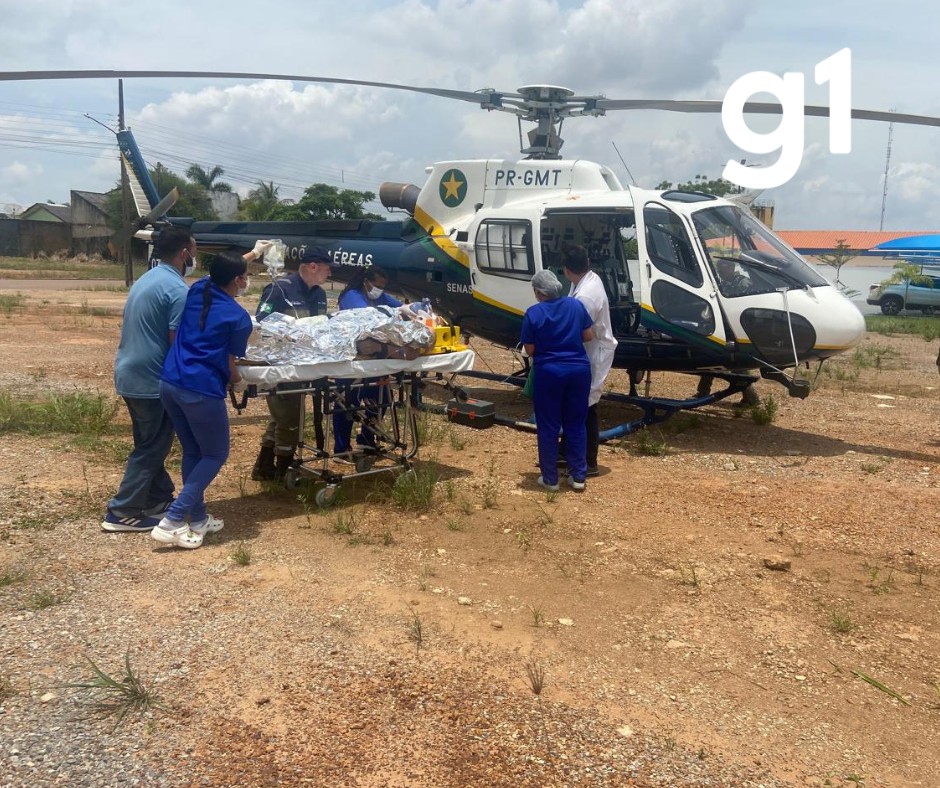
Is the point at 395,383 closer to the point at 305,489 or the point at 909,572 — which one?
the point at 305,489

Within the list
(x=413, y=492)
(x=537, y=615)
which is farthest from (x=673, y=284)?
(x=537, y=615)

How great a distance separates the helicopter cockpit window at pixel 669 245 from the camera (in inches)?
Answer: 308

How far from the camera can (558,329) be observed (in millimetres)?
6336

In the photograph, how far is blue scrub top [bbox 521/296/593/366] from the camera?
20.8 ft

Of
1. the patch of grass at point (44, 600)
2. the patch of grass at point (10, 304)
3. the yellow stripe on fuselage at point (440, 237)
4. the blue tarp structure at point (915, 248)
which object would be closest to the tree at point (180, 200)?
the patch of grass at point (10, 304)

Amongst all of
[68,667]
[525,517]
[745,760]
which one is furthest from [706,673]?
[68,667]

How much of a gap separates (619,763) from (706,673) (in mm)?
853

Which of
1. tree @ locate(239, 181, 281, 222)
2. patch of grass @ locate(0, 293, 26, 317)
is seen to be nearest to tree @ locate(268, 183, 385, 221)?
tree @ locate(239, 181, 281, 222)

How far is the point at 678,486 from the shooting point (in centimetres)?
670

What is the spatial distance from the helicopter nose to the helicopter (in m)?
0.01

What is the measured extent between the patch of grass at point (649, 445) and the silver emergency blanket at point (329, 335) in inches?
110

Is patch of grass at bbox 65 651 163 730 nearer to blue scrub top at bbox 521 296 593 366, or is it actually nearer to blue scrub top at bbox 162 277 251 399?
blue scrub top at bbox 162 277 251 399

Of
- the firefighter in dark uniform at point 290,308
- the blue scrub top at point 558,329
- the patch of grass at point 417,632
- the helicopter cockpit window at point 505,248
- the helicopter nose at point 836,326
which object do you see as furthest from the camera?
the helicopter cockpit window at point 505,248

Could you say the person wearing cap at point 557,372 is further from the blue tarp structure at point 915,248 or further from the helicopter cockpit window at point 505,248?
the blue tarp structure at point 915,248
